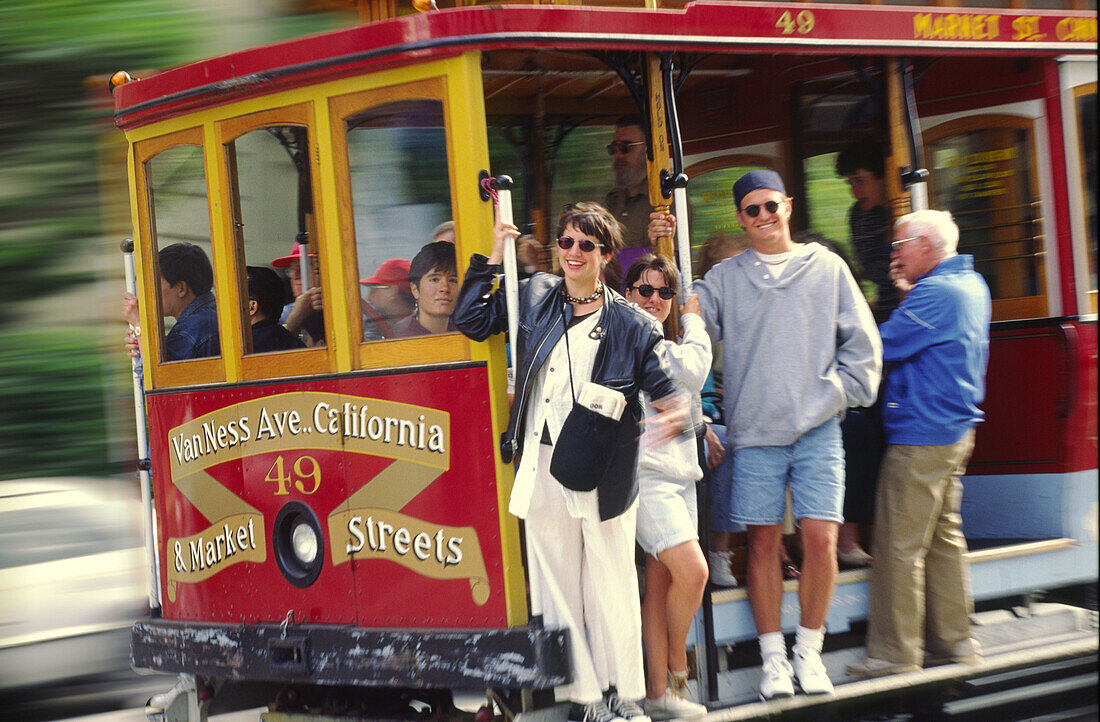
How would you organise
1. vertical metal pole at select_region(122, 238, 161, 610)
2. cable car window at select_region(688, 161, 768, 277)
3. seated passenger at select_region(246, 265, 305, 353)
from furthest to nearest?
1. cable car window at select_region(688, 161, 768, 277)
2. vertical metal pole at select_region(122, 238, 161, 610)
3. seated passenger at select_region(246, 265, 305, 353)

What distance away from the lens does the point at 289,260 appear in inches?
174

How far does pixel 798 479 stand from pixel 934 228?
1.23 metres

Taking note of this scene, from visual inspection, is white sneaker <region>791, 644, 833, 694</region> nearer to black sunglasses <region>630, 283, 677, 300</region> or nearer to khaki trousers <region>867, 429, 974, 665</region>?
khaki trousers <region>867, 429, 974, 665</region>

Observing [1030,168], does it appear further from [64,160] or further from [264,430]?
[64,160]

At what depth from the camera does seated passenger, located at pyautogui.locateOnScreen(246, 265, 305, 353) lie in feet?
14.5

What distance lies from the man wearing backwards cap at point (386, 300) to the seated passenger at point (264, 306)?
1.38 feet

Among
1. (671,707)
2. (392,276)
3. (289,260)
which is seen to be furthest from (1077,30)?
(289,260)

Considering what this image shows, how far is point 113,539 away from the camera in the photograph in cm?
569

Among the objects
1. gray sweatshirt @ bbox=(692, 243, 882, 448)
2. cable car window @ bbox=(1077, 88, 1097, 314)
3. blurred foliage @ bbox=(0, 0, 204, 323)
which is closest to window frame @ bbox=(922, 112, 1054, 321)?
cable car window @ bbox=(1077, 88, 1097, 314)

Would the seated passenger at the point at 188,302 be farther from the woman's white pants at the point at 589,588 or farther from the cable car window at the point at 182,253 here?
the woman's white pants at the point at 589,588

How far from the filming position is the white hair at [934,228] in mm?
4695

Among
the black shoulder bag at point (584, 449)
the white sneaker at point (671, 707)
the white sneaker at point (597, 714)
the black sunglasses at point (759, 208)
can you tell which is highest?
the black sunglasses at point (759, 208)

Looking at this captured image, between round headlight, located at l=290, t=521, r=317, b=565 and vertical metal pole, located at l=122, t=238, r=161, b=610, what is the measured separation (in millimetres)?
892

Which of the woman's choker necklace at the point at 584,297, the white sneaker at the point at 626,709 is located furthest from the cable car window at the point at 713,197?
the white sneaker at the point at 626,709
